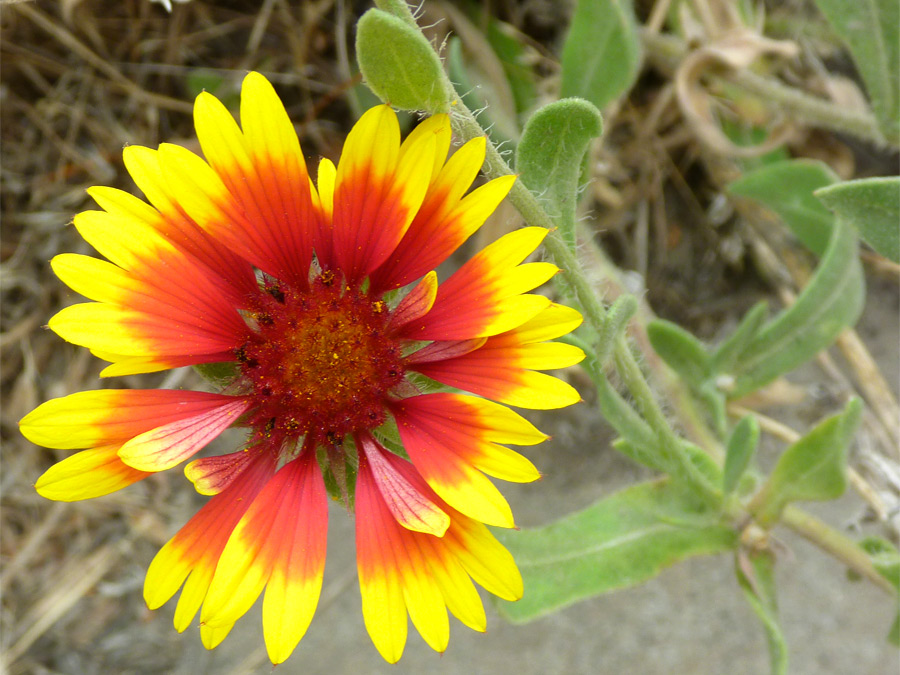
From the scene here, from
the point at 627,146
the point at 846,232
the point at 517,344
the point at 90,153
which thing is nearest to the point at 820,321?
the point at 846,232

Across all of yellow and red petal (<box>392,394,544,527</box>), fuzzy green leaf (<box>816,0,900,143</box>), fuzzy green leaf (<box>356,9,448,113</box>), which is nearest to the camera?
fuzzy green leaf (<box>356,9,448,113</box>)

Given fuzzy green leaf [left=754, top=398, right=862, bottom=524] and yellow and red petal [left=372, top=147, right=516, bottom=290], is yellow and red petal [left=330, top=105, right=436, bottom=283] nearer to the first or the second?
yellow and red petal [left=372, top=147, right=516, bottom=290]

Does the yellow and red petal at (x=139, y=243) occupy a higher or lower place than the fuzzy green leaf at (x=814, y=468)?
higher

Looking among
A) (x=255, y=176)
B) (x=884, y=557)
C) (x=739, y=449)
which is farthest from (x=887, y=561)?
(x=255, y=176)

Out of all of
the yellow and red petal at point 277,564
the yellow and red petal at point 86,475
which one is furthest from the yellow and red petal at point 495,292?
the yellow and red petal at point 86,475

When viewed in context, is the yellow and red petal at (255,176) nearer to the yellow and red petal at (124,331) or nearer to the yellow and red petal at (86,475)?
the yellow and red petal at (124,331)

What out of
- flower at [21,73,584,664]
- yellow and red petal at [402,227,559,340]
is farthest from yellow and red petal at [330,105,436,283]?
yellow and red petal at [402,227,559,340]
